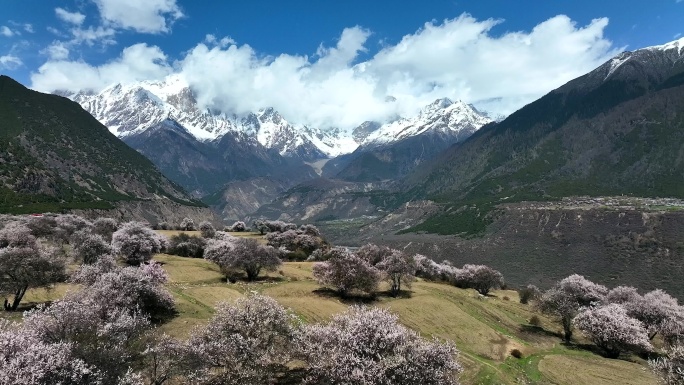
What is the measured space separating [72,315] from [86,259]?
43382 millimetres

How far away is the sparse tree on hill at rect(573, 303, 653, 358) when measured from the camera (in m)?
64.9

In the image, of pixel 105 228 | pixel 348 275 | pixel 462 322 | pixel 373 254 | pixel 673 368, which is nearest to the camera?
pixel 673 368

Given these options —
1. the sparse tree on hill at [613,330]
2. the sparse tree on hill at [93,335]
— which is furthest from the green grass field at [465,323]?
the sparse tree on hill at [93,335]

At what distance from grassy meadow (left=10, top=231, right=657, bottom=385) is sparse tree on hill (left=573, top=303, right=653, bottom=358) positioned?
2.03 metres

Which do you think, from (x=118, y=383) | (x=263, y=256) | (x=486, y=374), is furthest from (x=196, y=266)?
(x=118, y=383)

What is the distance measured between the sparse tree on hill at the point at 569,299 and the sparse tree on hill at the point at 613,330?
4.92 metres

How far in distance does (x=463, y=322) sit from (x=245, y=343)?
45.8m

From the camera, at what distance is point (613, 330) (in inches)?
2591

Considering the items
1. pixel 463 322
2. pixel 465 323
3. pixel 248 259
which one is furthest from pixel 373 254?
pixel 465 323

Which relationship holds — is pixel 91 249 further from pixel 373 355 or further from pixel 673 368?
pixel 673 368

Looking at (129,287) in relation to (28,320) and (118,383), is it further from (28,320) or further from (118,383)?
(118,383)

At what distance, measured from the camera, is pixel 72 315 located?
1165 inches

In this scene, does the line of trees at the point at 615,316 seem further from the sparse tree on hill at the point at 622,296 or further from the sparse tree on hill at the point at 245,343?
the sparse tree on hill at the point at 245,343

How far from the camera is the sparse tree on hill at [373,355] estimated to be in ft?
102
